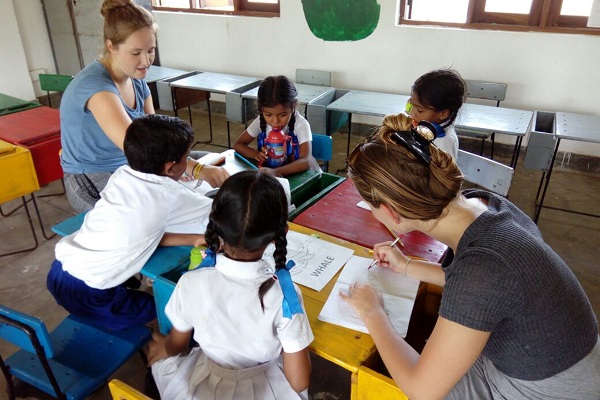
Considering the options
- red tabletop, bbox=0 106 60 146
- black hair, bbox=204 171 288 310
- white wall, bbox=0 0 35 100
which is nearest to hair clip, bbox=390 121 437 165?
black hair, bbox=204 171 288 310

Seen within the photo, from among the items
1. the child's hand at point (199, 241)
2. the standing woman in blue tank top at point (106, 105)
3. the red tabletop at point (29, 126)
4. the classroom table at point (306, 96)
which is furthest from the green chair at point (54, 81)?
the child's hand at point (199, 241)

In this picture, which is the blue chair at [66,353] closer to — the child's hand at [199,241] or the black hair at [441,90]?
the child's hand at [199,241]

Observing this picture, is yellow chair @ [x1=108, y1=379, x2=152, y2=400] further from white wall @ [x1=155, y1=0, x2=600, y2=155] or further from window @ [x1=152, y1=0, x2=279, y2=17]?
window @ [x1=152, y1=0, x2=279, y2=17]

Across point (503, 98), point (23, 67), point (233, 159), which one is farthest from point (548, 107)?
point (23, 67)

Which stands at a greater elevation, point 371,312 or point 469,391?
point 371,312

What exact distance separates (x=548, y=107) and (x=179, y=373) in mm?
3773

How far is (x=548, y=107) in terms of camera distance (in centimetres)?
387

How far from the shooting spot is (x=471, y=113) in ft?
11.2

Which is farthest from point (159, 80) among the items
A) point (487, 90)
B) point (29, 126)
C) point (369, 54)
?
point (487, 90)

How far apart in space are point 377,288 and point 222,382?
490mm

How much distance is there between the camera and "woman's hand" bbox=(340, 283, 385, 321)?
1167 millimetres

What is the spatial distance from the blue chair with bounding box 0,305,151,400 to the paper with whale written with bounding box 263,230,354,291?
563 mm

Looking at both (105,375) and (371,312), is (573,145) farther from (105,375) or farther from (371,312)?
(105,375)

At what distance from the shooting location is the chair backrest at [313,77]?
4348mm
